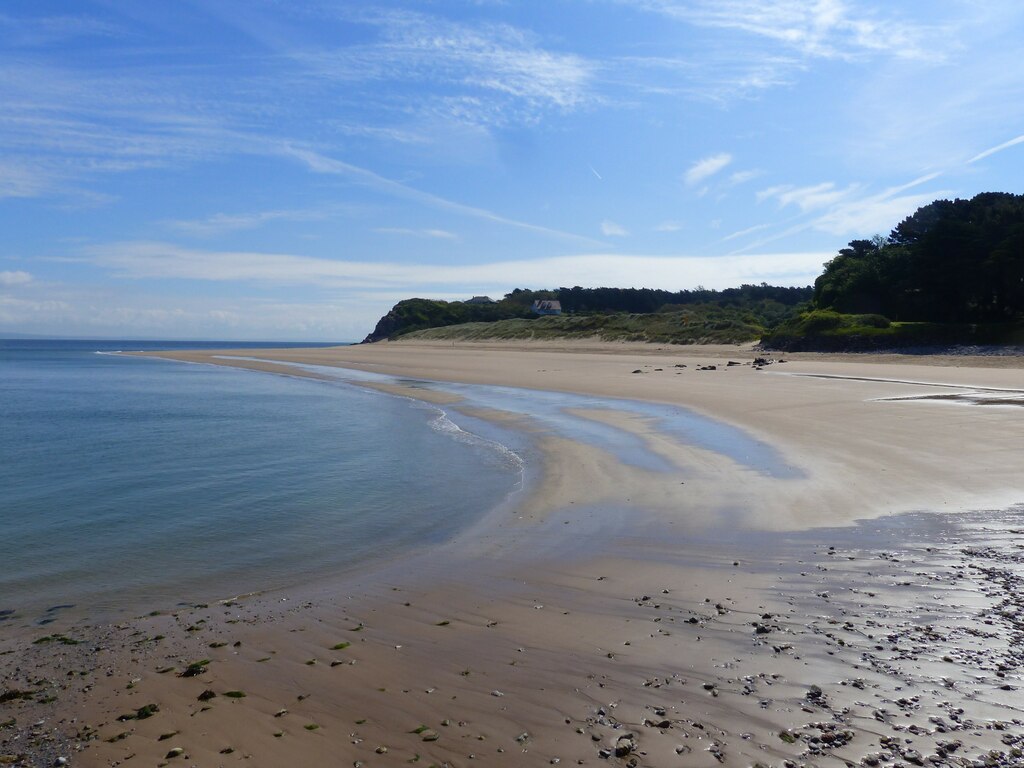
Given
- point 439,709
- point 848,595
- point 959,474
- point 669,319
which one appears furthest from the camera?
point 669,319

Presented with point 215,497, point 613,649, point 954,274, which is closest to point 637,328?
point 954,274

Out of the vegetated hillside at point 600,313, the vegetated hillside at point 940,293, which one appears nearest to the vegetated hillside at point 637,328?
the vegetated hillside at point 600,313

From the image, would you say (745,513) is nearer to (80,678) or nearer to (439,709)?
(439,709)

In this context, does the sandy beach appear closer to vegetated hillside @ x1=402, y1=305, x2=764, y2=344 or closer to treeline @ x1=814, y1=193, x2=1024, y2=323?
treeline @ x1=814, y1=193, x2=1024, y2=323

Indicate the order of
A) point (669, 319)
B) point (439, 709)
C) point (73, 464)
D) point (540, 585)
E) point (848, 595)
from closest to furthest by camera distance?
1. point (439, 709)
2. point (848, 595)
3. point (540, 585)
4. point (73, 464)
5. point (669, 319)

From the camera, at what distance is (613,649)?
5.00 metres

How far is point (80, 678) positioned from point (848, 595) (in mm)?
5663

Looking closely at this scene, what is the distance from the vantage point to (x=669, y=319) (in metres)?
56.3

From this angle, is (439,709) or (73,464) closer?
(439,709)

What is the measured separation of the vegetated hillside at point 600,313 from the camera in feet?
189

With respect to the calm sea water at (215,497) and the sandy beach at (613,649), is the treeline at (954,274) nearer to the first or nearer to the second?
the calm sea water at (215,497)

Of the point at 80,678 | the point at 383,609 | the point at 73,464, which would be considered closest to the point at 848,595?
the point at 383,609

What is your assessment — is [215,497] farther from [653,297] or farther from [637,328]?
[653,297]

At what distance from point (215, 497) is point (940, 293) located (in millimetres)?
38943
